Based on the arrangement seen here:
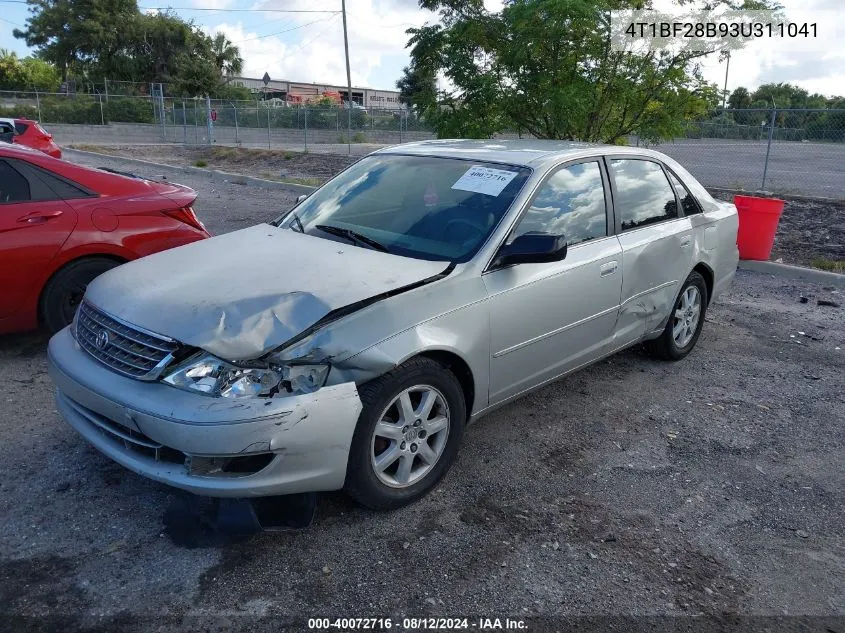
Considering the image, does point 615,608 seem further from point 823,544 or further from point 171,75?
point 171,75

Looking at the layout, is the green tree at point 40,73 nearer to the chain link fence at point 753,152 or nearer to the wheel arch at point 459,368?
the chain link fence at point 753,152

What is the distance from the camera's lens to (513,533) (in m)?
3.14

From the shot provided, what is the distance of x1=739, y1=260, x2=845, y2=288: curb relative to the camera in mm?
7707

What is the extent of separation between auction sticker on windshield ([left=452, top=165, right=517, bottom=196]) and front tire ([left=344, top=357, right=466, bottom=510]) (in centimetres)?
116

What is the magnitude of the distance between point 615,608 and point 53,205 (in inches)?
178

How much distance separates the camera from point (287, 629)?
2521 millimetres

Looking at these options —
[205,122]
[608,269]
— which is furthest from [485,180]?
[205,122]

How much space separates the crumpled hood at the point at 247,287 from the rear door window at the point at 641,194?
1693 millimetres

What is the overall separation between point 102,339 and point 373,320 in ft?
4.13

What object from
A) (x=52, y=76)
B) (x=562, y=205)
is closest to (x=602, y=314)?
(x=562, y=205)

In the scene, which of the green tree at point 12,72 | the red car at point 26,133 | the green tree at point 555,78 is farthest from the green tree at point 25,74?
the green tree at point 555,78

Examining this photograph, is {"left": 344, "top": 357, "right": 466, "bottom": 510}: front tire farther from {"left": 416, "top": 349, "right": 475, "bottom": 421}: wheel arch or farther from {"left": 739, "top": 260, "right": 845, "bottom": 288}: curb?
{"left": 739, "top": 260, "right": 845, "bottom": 288}: curb

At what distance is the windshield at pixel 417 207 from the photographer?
146 inches

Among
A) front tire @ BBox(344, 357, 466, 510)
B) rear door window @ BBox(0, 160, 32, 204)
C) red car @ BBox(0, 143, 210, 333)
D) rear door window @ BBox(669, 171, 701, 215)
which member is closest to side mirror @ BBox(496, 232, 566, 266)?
front tire @ BBox(344, 357, 466, 510)
